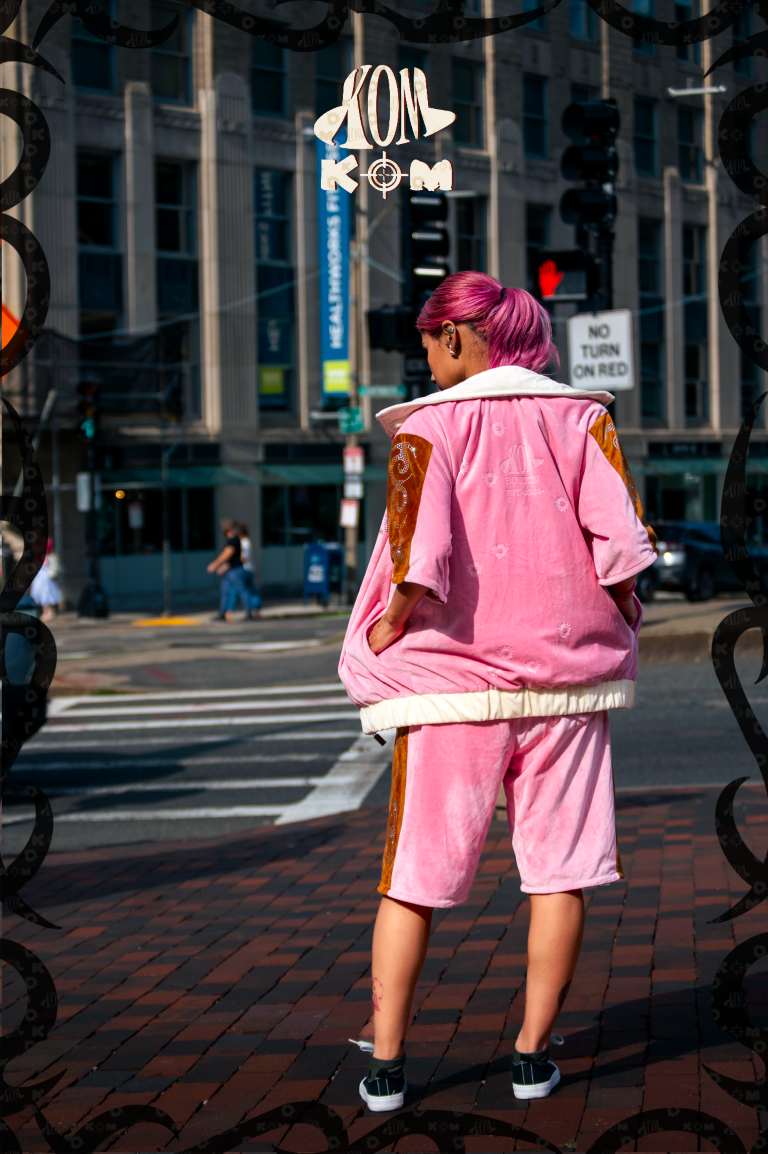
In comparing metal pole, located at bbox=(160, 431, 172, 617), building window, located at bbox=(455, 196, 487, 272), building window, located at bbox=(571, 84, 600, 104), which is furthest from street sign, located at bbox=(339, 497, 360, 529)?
building window, located at bbox=(571, 84, 600, 104)

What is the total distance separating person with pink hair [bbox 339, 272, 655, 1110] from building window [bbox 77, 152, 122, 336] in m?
28.1

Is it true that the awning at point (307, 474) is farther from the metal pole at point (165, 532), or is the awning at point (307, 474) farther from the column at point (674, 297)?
the column at point (674, 297)

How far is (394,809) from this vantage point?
2953 millimetres

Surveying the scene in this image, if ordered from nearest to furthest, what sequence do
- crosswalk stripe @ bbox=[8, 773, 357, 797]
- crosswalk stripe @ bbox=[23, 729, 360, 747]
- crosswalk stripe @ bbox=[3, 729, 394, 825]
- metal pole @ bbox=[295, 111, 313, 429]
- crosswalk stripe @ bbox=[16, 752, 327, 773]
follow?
1. crosswalk stripe @ bbox=[3, 729, 394, 825]
2. crosswalk stripe @ bbox=[8, 773, 357, 797]
3. crosswalk stripe @ bbox=[16, 752, 327, 773]
4. crosswalk stripe @ bbox=[23, 729, 360, 747]
5. metal pole @ bbox=[295, 111, 313, 429]

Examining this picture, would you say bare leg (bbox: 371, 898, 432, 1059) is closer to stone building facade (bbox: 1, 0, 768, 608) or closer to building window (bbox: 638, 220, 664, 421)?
stone building facade (bbox: 1, 0, 768, 608)

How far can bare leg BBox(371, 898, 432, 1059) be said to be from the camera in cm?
291

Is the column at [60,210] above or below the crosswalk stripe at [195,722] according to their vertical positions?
above

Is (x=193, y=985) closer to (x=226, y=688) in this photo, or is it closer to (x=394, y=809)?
(x=394, y=809)

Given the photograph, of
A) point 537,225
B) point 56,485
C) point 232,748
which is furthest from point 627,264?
point 232,748

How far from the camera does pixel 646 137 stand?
117 ft

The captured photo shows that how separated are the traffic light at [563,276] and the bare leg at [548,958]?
672cm

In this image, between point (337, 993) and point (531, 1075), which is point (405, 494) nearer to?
point (531, 1075)

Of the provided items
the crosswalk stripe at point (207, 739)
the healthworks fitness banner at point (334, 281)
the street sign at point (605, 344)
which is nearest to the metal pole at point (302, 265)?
the healthworks fitness banner at point (334, 281)

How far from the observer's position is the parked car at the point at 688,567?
24.9 m
